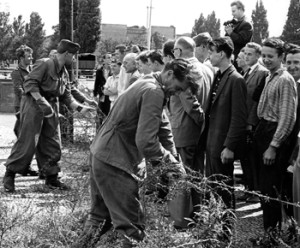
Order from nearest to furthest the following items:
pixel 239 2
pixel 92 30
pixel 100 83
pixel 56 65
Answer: pixel 56 65, pixel 239 2, pixel 100 83, pixel 92 30

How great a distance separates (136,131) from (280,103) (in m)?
1.61

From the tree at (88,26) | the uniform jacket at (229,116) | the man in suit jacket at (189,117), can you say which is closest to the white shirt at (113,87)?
the man in suit jacket at (189,117)

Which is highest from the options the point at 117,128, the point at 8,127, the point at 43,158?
the point at 117,128

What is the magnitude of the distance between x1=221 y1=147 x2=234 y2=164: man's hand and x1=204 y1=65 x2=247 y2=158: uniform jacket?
0.03 metres

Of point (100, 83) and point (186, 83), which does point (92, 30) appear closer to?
point (100, 83)

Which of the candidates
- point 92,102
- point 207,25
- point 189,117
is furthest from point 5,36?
point 207,25

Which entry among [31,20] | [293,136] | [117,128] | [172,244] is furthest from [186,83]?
[31,20]

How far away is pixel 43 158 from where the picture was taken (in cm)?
767

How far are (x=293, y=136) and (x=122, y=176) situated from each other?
196cm

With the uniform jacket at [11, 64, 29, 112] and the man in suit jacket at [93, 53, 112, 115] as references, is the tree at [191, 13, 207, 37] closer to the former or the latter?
the man in suit jacket at [93, 53, 112, 115]

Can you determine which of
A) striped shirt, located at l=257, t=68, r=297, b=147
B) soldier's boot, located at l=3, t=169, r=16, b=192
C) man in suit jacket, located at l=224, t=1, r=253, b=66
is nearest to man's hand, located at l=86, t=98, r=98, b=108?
soldier's boot, located at l=3, t=169, r=16, b=192

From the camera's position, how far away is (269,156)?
16.4ft

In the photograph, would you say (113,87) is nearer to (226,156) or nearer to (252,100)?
(252,100)

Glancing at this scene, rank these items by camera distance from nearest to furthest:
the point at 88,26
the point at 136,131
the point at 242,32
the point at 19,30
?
the point at 136,131 → the point at 242,32 → the point at 19,30 → the point at 88,26
